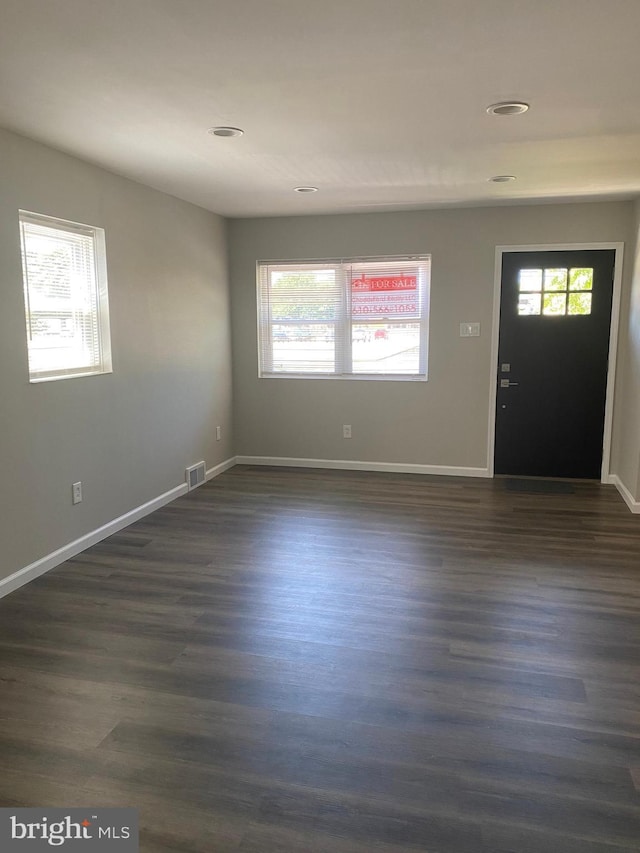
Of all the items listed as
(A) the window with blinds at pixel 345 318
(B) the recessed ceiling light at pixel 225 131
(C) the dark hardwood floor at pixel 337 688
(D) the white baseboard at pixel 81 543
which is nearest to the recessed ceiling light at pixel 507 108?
(B) the recessed ceiling light at pixel 225 131

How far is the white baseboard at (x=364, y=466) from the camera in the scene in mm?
5898

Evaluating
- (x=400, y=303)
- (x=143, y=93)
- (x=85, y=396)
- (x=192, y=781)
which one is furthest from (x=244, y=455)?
(x=192, y=781)

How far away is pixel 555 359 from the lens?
553 cm

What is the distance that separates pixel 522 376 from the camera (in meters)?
5.62

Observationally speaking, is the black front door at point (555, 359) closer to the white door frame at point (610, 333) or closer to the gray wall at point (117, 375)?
the white door frame at point (610, 333)

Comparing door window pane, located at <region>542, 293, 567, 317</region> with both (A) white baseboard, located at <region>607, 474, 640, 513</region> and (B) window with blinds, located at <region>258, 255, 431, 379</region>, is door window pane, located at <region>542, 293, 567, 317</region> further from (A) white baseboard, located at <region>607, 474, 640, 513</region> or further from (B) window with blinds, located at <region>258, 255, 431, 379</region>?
(A) white baseboard, located at <region>607, 474, 640, 513</region>

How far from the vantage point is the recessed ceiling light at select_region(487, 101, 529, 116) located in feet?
9.04

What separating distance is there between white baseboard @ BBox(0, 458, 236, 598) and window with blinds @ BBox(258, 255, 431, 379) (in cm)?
183

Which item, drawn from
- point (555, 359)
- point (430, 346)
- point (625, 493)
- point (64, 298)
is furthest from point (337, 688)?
point (555, 359)

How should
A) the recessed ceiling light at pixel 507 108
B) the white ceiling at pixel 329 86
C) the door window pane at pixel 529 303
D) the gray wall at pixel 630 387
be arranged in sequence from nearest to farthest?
1. the white ceiling at pixel 329 86
2. the recessed ceiling light at pixel 507 108
3. the gray wall at pixel 630 387
4. the door window pane at pixel 529 303

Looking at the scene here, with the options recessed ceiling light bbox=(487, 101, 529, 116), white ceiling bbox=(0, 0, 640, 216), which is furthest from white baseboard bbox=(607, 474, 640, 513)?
recessed ceiling light bbox=(487, 101, 529, 116)

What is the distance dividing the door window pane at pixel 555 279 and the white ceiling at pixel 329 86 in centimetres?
122

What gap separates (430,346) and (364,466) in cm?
136

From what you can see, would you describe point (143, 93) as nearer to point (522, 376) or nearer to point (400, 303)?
point (400, 303)
